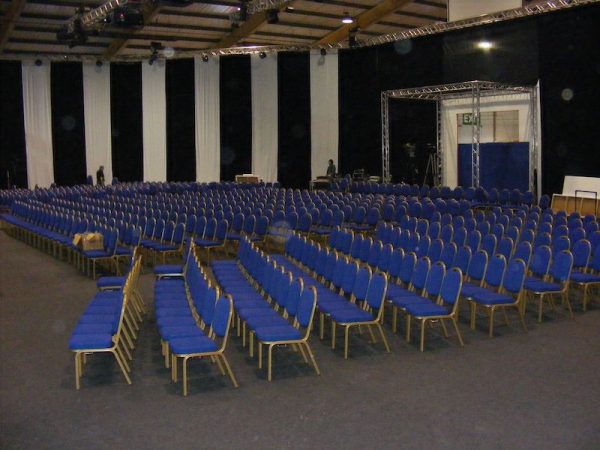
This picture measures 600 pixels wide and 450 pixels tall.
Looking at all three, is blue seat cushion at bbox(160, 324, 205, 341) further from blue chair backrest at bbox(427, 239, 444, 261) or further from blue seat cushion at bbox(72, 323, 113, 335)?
blue chair backrest at bbox(427, 239, 444, 261)

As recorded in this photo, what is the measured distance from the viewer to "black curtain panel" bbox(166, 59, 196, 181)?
2594cm

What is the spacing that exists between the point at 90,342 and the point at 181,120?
21.7 meters

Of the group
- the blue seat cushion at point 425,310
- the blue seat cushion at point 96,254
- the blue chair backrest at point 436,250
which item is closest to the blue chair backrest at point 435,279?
the blue seat cushion at point 425,310

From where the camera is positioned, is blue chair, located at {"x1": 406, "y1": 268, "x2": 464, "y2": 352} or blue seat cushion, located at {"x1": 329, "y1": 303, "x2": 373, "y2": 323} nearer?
blue seat cushion, located at {"x1": 329, "y1": 303, "x2": 373, "y2": 323}

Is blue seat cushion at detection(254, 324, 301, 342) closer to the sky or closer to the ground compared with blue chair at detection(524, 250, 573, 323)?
closer to the ground

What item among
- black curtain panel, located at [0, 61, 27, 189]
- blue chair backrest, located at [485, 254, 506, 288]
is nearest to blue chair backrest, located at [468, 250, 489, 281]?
blue chair backrest, located at [485, 254, 506, 288]

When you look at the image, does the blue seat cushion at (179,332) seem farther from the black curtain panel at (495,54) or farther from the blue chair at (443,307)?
the black curtain panel at (495,54)

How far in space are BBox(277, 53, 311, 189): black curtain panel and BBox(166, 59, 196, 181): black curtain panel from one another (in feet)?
12.1

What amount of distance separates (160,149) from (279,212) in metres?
14.8

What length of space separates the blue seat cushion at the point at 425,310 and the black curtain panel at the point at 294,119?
1849 cm

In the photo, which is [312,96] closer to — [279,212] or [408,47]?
[408,47]

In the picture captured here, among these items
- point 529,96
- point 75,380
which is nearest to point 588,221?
point 75,380

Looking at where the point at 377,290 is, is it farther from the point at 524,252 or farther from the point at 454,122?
the point at 454,122

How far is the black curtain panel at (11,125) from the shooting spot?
2436 cm
